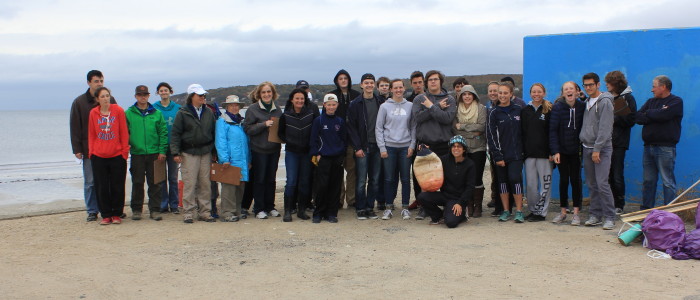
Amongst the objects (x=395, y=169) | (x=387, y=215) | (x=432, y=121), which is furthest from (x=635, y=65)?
(x=387, y=215)

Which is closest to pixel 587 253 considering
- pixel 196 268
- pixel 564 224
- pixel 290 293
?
pixel 564 224

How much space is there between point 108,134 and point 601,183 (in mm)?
5743

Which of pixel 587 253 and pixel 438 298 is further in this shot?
pixel 587 253

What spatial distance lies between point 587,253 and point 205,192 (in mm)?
4531

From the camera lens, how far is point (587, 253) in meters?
6.31

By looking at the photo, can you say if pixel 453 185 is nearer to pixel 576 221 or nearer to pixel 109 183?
pixel 576 221

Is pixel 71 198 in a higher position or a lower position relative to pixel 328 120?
lower

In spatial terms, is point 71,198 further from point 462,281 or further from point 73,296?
point 462,281

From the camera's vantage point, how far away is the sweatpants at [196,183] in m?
8.11

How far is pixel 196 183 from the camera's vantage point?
26.9ft

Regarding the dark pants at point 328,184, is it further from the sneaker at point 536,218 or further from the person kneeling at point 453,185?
the sneaker at point 536,218

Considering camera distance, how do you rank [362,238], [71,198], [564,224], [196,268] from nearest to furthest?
[196,268]
[362,238]
[564,224]
[71,198]

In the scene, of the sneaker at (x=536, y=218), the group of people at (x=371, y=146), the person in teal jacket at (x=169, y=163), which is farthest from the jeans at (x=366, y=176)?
the person in teal jacket at (x=169, y=163)

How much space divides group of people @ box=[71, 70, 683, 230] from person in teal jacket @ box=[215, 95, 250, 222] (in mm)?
13
